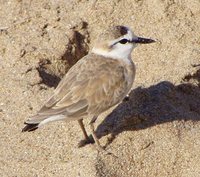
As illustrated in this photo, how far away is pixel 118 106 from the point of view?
20.7 ft

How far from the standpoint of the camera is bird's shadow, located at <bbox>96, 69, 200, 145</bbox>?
607 centimetres

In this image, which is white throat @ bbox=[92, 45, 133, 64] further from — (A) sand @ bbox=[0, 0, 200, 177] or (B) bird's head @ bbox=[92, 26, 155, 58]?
(A) sand @ bbox=[0, 0, 200, 177]

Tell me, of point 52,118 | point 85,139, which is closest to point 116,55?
point 85,139

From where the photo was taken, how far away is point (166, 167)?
18.8ft

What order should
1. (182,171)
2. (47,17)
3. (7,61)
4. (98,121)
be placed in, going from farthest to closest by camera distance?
(47,17) < (7,61) < (98,121) < (182,171)

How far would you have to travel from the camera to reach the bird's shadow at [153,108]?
19.9ft

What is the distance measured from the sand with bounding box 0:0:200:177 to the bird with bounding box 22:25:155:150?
28cm

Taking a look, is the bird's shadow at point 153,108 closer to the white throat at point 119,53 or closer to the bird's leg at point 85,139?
the bird's leg at point 85,139

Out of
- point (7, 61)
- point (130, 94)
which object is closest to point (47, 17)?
point (7, 61)

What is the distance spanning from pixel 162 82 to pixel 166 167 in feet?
3.35

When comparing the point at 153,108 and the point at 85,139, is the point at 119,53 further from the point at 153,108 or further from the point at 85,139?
the point at 85,139

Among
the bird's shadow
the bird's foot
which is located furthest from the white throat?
the bird's foot

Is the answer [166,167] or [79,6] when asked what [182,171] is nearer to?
[166,167]

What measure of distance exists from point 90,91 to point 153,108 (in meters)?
0.72
